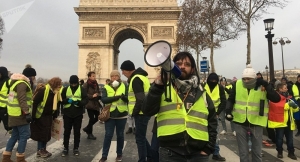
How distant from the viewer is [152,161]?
14.8 feet

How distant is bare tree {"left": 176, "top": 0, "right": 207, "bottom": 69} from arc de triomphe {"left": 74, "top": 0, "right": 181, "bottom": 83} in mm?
8488

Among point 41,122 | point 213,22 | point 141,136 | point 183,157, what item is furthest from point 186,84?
point 213,22

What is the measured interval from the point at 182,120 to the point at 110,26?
34.2 meters

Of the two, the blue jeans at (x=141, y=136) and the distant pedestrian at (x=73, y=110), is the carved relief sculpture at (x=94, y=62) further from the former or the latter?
the blue jeans at (x=141, y=136)

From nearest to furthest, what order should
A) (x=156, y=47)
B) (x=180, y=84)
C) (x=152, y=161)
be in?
(x=156, y=47) < (x=180, y=84) < (x=152, y=161)

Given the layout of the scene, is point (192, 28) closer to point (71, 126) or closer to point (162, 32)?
point (162, 32)

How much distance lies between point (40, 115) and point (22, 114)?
566 mm

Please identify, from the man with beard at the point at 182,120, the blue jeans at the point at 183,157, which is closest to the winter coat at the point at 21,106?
the man with beard at the point at 182,120

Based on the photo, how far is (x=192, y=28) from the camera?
25000 millimetres

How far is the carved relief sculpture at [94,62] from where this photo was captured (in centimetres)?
3412

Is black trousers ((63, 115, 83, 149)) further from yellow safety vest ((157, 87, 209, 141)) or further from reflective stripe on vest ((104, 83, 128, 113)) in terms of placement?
yellow safety vest ((157, 87, 209, 141))

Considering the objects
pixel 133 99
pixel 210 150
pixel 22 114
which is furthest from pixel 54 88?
pixel 210 150

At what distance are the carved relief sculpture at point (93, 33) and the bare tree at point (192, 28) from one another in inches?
508

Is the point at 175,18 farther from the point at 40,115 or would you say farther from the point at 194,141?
the point at 194,141
